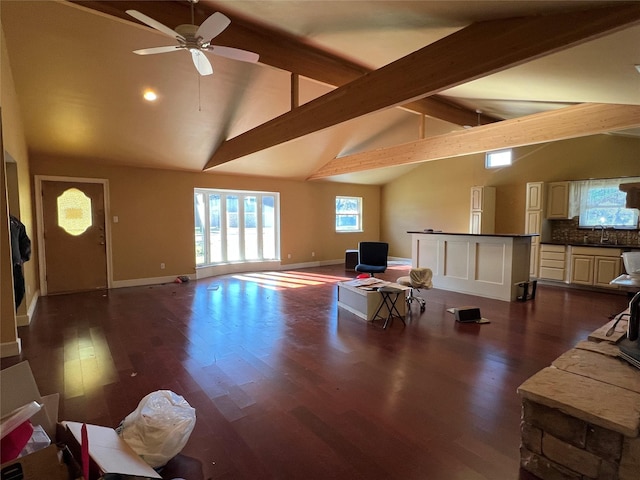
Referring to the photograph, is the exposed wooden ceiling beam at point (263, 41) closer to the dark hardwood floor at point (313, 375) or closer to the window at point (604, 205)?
the dark hardwood floor at point (313, 375)

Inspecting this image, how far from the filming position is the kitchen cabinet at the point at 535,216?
6691mm

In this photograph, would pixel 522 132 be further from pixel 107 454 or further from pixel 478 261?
pixel 107 454

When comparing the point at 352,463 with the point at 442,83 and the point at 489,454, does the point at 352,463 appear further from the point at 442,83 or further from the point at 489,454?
the point at 442,83

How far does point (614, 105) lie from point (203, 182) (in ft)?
22.6

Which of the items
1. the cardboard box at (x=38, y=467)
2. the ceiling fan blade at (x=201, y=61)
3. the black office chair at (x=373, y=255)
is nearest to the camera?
the cardboard box at (x=38, y=467)

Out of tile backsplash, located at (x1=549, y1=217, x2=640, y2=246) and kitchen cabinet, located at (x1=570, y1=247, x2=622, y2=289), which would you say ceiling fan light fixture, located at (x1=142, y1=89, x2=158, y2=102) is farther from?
tile backsplash, located at (x1=549, y1=217, x2=640, y2=246)

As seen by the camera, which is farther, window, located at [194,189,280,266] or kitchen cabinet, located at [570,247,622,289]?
window, located at [194,189,280,266]

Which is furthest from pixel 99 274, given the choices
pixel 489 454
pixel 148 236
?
pixel 489 454

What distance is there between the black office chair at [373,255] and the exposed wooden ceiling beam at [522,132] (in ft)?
5.69

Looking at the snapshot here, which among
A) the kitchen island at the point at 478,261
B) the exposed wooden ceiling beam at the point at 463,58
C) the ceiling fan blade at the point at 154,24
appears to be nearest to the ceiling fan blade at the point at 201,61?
the ceiling fan blade at the point at 154,24

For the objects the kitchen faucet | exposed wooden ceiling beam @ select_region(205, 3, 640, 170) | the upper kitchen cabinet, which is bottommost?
the kitchen faucet

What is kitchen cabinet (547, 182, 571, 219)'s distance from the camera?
6.54m

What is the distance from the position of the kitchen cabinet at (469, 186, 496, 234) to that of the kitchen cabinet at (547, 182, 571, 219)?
1224 millimetres

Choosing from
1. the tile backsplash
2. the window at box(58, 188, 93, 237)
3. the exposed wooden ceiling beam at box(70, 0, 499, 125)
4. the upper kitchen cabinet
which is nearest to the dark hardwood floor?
the window at box(58, 188, 93, 237)
